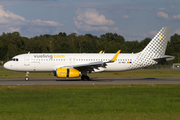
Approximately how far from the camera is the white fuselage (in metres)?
28.6

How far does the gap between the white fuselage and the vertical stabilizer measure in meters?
2.71

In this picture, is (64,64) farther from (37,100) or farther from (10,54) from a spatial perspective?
(10,54)

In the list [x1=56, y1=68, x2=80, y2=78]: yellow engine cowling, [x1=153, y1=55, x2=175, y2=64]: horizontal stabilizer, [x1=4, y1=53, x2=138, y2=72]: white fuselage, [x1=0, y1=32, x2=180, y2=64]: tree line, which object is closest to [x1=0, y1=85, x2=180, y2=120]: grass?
[x1=56, y1=68, x2=80, y2=78]: yellow engine cowling

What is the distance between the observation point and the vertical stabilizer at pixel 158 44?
31.0 metres

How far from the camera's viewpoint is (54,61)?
1133 inches

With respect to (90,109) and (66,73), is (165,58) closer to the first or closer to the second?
(66,73)

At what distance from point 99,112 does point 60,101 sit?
327 cm

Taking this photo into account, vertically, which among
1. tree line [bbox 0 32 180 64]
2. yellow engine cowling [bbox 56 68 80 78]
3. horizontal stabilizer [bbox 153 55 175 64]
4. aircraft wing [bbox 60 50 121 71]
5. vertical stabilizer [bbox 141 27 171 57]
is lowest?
yellow engine cowling [bbox 56 68 80 78]

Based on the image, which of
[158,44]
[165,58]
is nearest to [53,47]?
[158,44]

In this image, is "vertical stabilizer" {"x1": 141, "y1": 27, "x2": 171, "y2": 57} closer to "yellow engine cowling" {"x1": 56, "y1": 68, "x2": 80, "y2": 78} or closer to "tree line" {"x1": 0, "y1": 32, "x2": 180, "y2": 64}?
"yellow engine cowling" {"x1": 56, "y1": 68, "x2": 80, "y2": 78}

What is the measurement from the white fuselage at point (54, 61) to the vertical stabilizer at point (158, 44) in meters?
2.71

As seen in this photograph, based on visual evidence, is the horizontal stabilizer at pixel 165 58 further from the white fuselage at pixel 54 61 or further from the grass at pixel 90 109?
the grass at pixel 90 109

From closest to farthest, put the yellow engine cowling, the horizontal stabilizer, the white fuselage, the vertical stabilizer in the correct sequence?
the yellow engine cowling < the white fuselage < the horizontal stabilizer < the vertical stabilizer

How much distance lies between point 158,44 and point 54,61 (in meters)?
14.1
